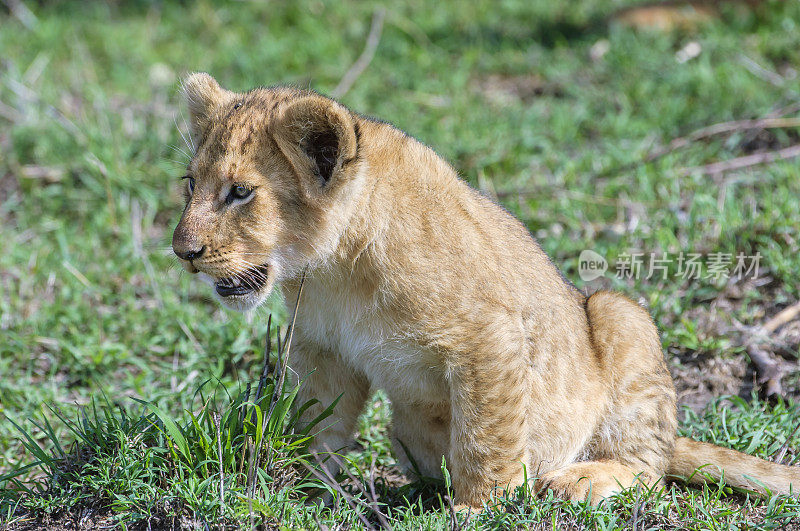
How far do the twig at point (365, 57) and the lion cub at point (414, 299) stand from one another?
163 inches

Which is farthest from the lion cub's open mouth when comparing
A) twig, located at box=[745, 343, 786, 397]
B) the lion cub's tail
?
twig, located at box=[745, 343, 786, 397]

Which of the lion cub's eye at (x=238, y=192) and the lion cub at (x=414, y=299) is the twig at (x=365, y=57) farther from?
the lion cub's eye at (x=238, y=192)

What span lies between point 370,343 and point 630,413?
1.36 meters

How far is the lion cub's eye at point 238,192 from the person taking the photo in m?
3.51

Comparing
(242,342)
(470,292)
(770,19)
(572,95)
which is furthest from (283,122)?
(770,19)

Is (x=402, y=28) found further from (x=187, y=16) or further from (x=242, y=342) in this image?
(x=242, y=342)

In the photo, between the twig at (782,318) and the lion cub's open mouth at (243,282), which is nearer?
the lion cub's open mouth at (243,282)

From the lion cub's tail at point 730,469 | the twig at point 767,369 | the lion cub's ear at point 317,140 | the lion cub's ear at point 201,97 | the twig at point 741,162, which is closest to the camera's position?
the lion cub's ear at point 317,140

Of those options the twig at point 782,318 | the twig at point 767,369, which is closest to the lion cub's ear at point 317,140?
the twig at point 767,369

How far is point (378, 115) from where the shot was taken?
302 inches

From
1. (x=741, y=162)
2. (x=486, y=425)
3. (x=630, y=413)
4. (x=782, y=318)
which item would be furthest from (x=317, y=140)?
(x=741, y=162)

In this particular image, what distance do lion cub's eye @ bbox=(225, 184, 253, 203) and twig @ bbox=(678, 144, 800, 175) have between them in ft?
13.2

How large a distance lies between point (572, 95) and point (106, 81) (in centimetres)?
453

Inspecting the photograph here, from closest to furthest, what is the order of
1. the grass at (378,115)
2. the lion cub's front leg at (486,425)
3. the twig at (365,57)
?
the lion cub's front leg at (486,425) < the grass at (378,115) < the twig at (365,57)
